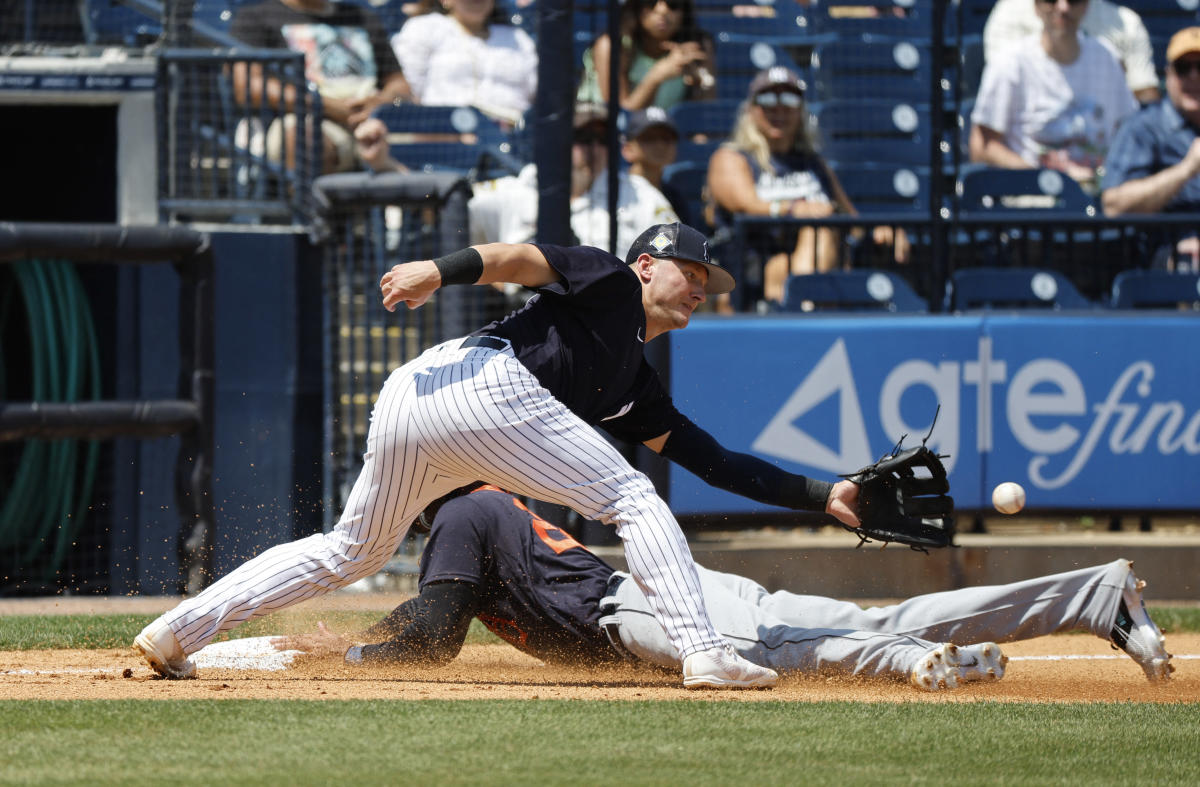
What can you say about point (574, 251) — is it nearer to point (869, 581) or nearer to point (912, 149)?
point (869, 581)

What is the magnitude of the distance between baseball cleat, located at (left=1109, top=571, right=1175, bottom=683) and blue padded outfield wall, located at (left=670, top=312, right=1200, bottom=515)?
3015 millimetres

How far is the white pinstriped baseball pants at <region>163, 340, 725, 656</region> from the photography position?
14.2 ft

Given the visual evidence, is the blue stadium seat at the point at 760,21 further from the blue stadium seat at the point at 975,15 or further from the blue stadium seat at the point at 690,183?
the blue stadium seat at the point at 690,183

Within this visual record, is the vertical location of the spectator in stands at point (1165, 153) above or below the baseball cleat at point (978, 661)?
above

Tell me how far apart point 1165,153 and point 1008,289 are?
136cm

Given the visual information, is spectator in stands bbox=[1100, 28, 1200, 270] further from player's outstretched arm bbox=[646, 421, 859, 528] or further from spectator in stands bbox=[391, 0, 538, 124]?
player's outstretched arm bbox=[646, 421, 859, 528]

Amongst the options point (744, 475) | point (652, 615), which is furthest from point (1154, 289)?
point (652, 615)

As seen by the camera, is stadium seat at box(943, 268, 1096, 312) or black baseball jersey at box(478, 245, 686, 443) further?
stadium seat at box(943, 268, 1096, 312)

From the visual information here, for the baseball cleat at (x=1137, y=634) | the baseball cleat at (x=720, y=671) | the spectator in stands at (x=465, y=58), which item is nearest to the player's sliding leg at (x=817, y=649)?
the baseball cleat at (x=720, y=671)

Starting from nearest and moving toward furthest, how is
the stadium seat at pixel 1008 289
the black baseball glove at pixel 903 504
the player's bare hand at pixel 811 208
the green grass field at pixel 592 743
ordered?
the green grass field at pixel 592 743 < the black baseball glove at pixel 903 504 < the stadium seat at pixel 1008 289 < the player's bare hand at pixel 811 208

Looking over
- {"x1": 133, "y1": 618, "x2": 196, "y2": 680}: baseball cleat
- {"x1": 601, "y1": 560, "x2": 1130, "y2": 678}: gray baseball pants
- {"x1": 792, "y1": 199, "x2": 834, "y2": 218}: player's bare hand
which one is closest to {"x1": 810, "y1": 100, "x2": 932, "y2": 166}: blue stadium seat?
{"x1": 792, "y1": 199, "x2": 834, "y2": 218}: player's bare hand

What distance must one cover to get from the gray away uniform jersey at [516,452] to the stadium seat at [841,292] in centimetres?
375

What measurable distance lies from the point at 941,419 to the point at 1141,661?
10.3 ft

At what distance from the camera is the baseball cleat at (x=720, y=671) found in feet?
14.4
